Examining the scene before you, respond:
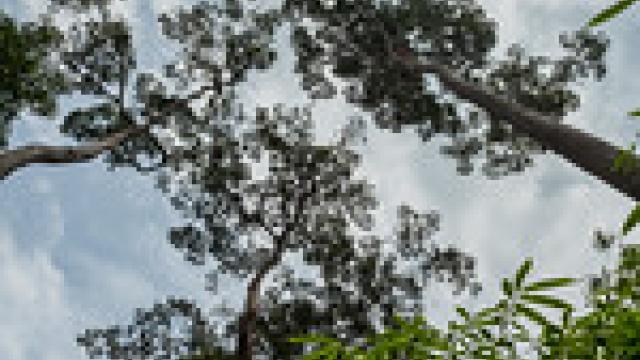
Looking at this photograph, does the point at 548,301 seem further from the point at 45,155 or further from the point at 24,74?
the point at 24,74

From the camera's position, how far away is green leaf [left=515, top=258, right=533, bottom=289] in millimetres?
1870

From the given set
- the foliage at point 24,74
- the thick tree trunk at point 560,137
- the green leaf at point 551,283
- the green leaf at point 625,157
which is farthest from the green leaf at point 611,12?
the foliage at point 24,74

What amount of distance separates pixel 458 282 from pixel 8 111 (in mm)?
13542

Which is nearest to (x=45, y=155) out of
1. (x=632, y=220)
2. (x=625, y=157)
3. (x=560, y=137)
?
(x=560, y=137)

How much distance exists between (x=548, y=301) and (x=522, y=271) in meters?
0.13

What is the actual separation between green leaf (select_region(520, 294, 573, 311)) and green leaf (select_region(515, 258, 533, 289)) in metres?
0.04

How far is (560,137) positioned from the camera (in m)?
13.9

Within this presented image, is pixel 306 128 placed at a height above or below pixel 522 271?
above

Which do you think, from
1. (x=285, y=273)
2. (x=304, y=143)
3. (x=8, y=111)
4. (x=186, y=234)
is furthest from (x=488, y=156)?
(x=8, y=111)

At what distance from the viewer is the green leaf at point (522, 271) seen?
1.87 m

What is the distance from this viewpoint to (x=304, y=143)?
2241cm

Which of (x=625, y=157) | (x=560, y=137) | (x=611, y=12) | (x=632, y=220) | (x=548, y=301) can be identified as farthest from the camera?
(x=560, y=137)

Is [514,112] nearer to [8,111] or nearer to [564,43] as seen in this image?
[564,43]

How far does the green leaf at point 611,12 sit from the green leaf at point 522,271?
23.7 inches
